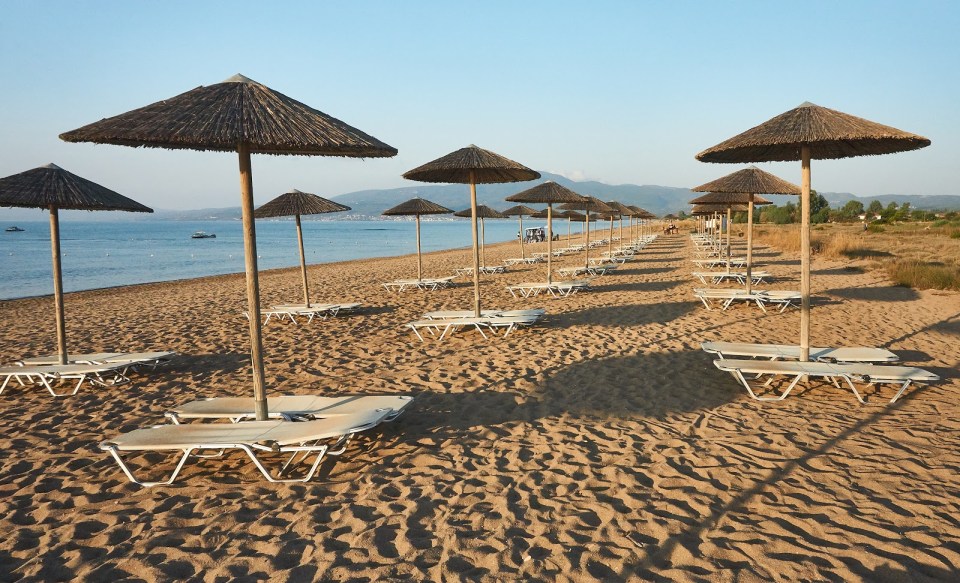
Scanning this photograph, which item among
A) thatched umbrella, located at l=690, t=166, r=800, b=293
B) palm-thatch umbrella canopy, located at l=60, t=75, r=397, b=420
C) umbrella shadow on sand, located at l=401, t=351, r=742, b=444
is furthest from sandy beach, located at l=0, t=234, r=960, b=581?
thatched umbrella, located at l=690, t=166, r=800, b=293

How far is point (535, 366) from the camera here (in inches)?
234

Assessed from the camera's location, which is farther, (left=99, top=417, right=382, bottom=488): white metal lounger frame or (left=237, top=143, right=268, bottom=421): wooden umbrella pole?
(left=237, top=143, right=268, bottom=421): wooden umbrella pole

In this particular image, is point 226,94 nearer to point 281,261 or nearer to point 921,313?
point 921,313

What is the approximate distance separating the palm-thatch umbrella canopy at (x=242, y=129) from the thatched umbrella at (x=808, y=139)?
12.0 feet

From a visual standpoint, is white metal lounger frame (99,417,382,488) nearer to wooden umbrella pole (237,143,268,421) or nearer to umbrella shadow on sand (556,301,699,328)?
wooden umbrella pole (237,143,268,421)

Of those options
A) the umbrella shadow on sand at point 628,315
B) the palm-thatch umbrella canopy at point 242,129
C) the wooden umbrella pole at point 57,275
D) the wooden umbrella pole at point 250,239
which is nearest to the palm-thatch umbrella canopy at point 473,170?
the umbrella shadow on sand at point 628,315

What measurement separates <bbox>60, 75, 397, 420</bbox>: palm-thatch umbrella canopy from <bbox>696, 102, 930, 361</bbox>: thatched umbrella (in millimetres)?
3655

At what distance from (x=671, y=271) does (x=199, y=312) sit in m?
12.3

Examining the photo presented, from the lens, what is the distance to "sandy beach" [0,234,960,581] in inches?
101

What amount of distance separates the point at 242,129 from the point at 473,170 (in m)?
4.31

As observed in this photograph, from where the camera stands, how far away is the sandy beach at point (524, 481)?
2572 mm

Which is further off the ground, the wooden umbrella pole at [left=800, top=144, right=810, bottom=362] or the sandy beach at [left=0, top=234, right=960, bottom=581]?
the wooden umbrella pole at [left=800, top=144, right=810, bottom=362]

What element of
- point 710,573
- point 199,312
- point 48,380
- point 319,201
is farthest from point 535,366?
point 199,312

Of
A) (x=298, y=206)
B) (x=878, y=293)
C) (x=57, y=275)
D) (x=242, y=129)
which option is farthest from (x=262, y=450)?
(x=878, y=293)
